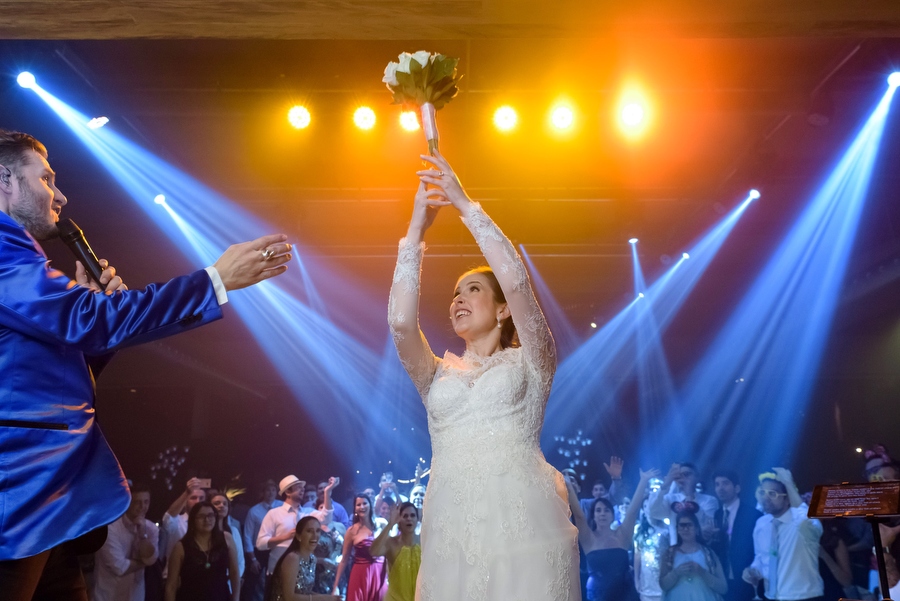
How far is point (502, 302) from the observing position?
286 cm

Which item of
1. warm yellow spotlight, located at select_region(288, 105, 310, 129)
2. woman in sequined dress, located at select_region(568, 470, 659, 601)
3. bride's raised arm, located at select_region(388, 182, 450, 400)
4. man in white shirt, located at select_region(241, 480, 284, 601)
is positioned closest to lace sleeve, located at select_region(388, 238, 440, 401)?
bride's raised arm, located at select_region(388, 182, 450, 400)

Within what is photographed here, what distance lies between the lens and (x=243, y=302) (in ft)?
36.7

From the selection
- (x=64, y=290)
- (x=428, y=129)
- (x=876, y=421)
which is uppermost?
(x=876, y=421)

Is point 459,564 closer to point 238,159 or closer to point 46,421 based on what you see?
point 46,421

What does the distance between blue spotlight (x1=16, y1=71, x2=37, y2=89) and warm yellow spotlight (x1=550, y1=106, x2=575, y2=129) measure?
424cm

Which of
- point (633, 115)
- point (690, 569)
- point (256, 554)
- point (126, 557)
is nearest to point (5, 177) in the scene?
point (633, 115)

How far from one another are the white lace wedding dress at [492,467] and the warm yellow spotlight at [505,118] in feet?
13.4

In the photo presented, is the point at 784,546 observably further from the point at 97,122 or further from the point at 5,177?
the point at 97,122

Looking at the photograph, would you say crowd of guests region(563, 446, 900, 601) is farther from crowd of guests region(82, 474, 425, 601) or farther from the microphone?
the microphone

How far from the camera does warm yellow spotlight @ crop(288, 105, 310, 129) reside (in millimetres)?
6348

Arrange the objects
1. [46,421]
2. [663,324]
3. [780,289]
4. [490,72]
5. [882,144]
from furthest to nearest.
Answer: [663,324], [780,289], [882,144], [490,72], [46,421]

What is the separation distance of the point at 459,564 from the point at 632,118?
5.09m

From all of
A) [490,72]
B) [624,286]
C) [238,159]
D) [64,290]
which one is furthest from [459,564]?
[624,286]

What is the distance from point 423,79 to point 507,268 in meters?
0.82
